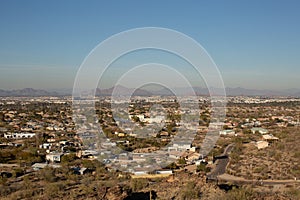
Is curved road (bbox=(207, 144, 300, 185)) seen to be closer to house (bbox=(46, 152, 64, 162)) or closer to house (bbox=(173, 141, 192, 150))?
house (bbox=(173, 141, 192, 150))

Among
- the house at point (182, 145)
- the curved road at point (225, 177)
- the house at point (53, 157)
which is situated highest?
the house at point (182, 145)

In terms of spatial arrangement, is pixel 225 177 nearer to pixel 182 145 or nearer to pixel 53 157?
pixel 182 145

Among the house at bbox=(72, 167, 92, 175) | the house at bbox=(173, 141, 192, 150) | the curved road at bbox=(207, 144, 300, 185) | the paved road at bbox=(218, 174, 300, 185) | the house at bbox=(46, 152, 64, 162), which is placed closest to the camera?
the paved road at bbox=(218, 174, 300, 185)

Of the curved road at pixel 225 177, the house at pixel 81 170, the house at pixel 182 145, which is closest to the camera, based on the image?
the curved road at pixel 225 177

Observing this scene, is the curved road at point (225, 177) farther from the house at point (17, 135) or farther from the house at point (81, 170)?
the house at point (17, 135)

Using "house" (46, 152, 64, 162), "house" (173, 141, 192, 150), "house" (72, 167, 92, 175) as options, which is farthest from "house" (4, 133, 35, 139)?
"house" (72, 167, 92, 175)

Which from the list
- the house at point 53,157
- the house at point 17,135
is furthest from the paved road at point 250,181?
the house at point 17,135

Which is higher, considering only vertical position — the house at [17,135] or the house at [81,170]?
the house at [81,170]

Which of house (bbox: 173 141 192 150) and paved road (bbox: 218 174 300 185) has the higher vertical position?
house (bbox: 173 141 192 150)

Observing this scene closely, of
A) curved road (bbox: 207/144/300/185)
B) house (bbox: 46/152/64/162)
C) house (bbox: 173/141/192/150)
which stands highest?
house (bbox: 173/141/192/150)

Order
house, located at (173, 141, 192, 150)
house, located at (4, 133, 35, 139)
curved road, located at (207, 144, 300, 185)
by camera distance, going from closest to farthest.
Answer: curved road, located at (207, 144, 300, 185)
house, located at (173, 141, 192, 150)
house, located at (4, 133, 35, 139)

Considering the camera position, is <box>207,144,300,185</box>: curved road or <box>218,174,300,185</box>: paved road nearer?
<box>218,174,300,185</box>: paved road
